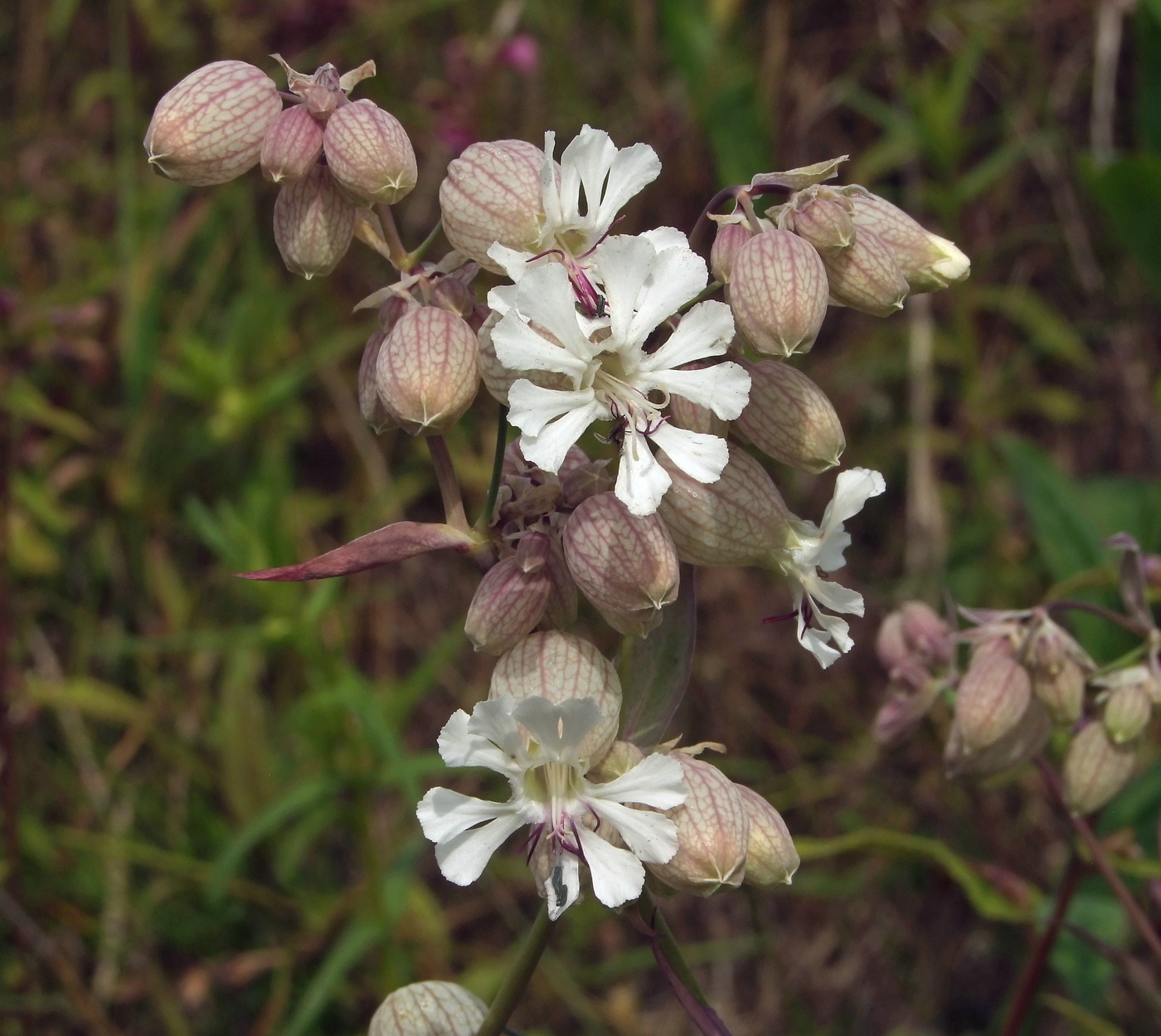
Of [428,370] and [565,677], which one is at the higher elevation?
[428,370]

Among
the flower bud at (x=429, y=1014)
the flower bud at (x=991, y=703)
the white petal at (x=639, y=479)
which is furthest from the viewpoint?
the flower bud at (x=991, y=703)

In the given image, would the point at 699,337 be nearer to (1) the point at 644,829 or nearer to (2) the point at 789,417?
(2) the point at 789,417

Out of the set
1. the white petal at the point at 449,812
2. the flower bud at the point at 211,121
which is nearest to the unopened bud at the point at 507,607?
the white petal at the point at 449,812

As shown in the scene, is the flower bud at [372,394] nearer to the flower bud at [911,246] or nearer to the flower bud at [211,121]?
the flower bud at [211,121]

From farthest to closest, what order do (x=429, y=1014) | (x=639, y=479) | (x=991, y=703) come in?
1. (x=991, y=703)
2. (x=429, y=1014)
3. (x=639, y=479)

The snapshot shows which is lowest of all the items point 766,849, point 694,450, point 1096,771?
point 1096,771

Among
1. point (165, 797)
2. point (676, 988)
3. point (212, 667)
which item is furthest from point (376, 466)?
point (676, 988)

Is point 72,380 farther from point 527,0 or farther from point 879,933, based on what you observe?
point 879,933

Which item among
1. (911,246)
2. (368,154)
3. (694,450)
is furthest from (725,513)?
(368,154)
